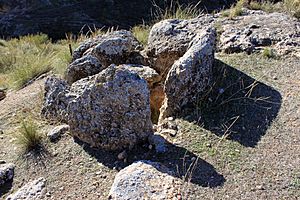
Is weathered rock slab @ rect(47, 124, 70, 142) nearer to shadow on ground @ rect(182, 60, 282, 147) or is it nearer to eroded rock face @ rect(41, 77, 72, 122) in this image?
eroded rock face @ rect(41, 77, 72, 122)

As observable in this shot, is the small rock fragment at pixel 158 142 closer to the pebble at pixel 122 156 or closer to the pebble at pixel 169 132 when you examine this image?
the pebble at pixel 169 132

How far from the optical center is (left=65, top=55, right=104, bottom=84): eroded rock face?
15.2 ft

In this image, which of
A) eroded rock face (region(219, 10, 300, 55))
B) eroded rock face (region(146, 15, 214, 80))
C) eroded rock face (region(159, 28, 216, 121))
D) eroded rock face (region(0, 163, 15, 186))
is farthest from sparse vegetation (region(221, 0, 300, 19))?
eroded rock face (region(0, 163, 15, 186))

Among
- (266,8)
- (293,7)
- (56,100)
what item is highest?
(56,100)

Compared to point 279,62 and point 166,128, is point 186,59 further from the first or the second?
point 279,62

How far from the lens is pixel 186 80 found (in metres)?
4.07

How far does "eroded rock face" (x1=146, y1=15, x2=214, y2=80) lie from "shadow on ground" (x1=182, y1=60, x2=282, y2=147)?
0.54 m

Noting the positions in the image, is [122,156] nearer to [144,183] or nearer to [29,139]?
[144,183]

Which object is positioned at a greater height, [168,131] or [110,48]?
[110,48]

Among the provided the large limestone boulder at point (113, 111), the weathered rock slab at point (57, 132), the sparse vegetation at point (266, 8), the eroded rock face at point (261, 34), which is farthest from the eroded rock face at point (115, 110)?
the sparse vegetation at point (266, 8)

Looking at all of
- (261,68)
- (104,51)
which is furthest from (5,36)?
(261,68)

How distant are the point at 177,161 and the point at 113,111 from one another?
72 cm

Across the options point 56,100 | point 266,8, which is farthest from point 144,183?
point 266,8

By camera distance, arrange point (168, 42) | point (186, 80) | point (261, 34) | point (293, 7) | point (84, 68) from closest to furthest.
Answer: point (186, 80)
point (84, 68)
point (168, 42)
point (261, 34)
point (293, 7)
